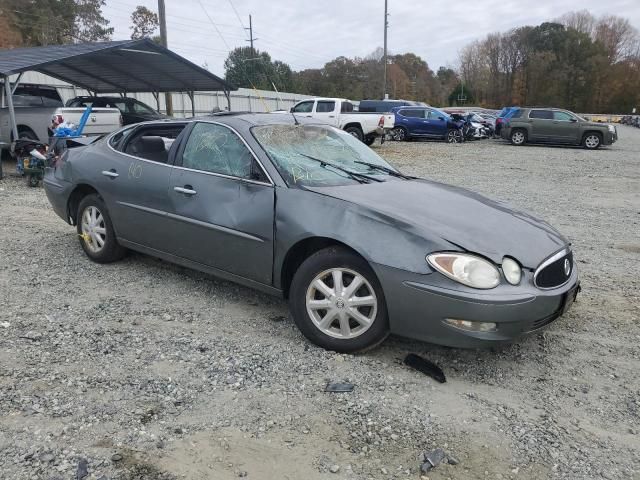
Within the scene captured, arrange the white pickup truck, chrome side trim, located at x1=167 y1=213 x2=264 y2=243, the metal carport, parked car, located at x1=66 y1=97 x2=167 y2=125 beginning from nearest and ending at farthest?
1. chrome side trim, located at x1=167 y1=213 x2=264 y2=243
2. the metal carport
3. parked car, located at x1=66 y1=97 x2=167 y2=125
4. the white pickup truck

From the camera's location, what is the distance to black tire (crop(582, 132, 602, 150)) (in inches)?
880

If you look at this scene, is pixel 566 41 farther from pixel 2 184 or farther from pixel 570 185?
pixel 2 184

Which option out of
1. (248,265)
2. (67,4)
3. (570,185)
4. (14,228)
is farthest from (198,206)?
(67,4)

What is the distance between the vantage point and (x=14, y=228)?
6781mm

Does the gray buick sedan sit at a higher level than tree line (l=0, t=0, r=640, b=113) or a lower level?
lower

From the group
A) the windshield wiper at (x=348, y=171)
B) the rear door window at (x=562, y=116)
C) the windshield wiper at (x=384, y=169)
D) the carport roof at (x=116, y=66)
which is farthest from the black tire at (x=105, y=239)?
the rear door window at (x=562, y=116)

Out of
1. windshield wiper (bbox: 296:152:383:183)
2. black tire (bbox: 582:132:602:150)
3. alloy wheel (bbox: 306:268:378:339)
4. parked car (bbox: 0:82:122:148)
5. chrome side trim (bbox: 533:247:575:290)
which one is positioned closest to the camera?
chrome side trim (bbox: 533:247:575:290)

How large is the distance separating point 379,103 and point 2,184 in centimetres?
1978

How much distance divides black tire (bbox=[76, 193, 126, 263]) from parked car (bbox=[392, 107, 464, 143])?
21090 millimetres

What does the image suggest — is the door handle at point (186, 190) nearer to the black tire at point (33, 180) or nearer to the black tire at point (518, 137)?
the black tire at point (33, 180)

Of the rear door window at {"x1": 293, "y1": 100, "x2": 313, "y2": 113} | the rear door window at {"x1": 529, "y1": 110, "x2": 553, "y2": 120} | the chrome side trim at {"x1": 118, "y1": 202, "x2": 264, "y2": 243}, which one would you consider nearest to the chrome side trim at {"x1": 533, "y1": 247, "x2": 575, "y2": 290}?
the chrome side trim at {"x1": 118, "y1": 202, "x2": 264, "y2": 243}

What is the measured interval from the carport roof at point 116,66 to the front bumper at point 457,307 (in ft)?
36.3

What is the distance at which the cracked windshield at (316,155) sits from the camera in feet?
12.7

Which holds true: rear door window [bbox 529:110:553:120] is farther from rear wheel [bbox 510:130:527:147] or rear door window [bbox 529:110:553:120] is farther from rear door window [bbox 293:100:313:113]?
rear door window [bbox 293:100:313:113]
